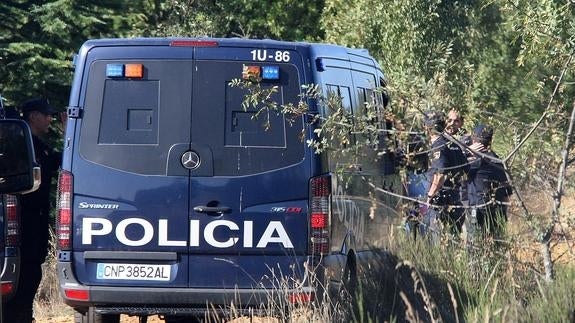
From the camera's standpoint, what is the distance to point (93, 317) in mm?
8977

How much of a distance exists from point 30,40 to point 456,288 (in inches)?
491

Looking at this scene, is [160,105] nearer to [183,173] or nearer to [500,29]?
[183,173]

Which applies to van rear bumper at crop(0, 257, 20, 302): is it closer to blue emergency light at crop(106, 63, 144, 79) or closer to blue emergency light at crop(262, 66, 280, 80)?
blue emergency light at crop(106, 63, 144, 79)

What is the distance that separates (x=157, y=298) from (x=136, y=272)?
0.23 metres

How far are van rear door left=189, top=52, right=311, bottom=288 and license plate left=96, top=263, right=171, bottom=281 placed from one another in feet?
Result: 0.62

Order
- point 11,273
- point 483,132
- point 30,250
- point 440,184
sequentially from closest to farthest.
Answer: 1. point 483,132
2. point 11,273
3. point 440,184
4. point 30,250

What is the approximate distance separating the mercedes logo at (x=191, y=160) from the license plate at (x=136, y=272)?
691 millimetres

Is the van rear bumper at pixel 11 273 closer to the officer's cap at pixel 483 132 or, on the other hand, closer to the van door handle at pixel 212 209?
the van door handle at pixel 212 209

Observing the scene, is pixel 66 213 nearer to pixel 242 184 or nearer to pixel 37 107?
pixel 242 184

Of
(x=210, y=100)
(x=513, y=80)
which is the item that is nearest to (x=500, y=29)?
(x=513, y=80)

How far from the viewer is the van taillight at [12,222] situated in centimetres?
891

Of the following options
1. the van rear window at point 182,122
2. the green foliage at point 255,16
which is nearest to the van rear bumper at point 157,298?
the van rear window at point 182,122

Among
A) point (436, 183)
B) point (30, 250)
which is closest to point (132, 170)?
point (30, 250)

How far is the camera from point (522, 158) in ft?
24.2
